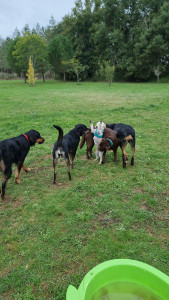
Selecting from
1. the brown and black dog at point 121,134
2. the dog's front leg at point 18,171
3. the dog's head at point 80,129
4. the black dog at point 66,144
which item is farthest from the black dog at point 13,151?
the brown and black dog at point 121,134

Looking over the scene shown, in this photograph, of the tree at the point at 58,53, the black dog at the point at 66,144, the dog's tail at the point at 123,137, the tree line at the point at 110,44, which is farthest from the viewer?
the tree at the point at 58,53

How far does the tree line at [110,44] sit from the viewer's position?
121 ft

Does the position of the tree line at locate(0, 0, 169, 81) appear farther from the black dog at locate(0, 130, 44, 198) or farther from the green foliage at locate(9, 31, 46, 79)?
the black dog at locate(0, 130, 44, 198)

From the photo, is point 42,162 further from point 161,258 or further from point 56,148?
point 161,258

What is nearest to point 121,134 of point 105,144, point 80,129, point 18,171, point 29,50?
point 105,144

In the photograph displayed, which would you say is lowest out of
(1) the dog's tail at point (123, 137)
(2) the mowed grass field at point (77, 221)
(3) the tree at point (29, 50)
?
(2) the mowed grass field at point (77, 221)

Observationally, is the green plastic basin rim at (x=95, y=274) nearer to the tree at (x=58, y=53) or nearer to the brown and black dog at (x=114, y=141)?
the brown and black dog at (x=114, y=141)

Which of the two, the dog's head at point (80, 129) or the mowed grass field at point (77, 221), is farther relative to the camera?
the dog's head at point (80, 129)

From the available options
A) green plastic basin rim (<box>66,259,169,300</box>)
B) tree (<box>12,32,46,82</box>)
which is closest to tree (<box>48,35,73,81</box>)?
tree (<box>12,32,46,82</box>)

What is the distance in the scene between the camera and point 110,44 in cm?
4366

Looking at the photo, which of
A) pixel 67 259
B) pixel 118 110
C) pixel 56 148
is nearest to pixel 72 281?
pixel 67 259

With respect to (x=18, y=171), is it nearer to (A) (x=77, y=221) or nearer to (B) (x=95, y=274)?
(A) (x=77, y=221)

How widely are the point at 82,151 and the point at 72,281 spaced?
4.47 metres

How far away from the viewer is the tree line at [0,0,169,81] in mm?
36812
